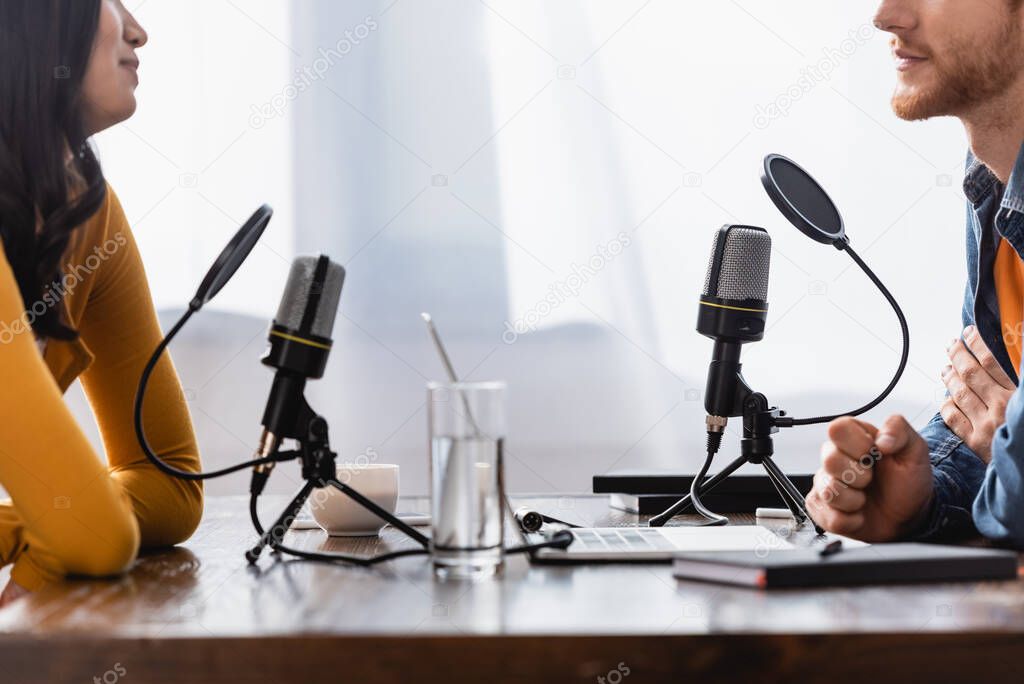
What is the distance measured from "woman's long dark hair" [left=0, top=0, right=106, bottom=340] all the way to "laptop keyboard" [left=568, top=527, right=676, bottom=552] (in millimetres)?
607

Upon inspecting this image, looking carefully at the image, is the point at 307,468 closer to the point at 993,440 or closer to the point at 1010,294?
the point at 993,440

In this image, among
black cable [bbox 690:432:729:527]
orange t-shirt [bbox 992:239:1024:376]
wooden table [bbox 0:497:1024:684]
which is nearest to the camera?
wooden table [bbox 0:497:1024:684]

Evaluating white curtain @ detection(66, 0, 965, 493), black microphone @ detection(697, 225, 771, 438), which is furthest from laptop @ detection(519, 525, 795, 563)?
white curtain @ detection(66, 0, 965, 493)

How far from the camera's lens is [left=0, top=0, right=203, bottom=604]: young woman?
1.04 meters

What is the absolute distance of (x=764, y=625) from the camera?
597mm

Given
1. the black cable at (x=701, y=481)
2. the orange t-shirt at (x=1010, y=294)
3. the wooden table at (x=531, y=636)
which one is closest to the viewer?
the wooden table at (x=531, y=636)

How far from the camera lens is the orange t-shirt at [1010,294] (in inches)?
53.6

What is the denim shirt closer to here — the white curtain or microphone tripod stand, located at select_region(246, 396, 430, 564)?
microphone tripod stand, located at select_region(246, 396, 430, 564)

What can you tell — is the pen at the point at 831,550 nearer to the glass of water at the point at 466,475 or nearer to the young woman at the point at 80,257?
the glass of water at the point at 466,475

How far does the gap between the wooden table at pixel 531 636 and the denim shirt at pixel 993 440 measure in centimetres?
22

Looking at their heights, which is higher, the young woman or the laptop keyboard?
the young woman

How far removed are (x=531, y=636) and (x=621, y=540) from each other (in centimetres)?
35

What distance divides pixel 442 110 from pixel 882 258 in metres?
1.11

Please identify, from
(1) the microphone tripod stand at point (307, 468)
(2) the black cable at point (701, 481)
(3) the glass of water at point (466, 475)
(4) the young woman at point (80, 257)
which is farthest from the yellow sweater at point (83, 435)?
(2) the black cable at point (701, 481)
